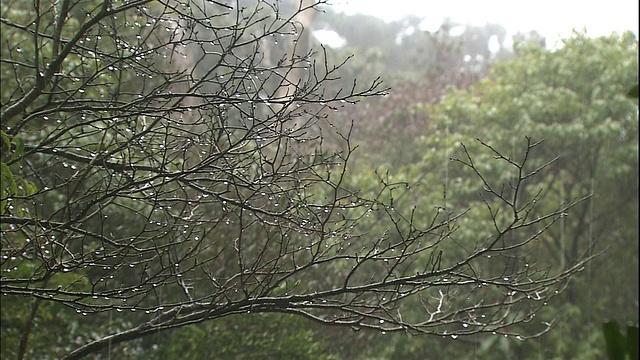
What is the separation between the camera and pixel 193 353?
4492 millimetres

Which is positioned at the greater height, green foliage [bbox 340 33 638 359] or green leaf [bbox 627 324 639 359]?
green foliage [bbox 340 33 638 359]

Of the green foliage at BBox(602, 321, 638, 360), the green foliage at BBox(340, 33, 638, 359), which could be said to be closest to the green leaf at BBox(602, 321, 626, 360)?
the green foliage at BBox(602, 321, 638, 360)

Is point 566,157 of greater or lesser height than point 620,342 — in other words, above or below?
above

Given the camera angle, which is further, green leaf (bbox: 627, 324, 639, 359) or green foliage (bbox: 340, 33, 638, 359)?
green foliage (bbox: 340, 33, 638, 359)

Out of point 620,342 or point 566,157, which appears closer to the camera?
point 620,342

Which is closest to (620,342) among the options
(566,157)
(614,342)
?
(614,342)

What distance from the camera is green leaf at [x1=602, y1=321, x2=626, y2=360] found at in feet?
2.82

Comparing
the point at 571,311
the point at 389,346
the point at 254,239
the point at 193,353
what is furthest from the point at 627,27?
the point at 193,353

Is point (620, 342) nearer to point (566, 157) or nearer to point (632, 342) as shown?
point (632, 342)

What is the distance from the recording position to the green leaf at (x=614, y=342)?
0.86 meters

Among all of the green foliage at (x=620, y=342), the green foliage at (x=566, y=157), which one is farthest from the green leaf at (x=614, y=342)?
the green foliage at (x=566, y=157)

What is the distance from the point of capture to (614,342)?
2.88ft

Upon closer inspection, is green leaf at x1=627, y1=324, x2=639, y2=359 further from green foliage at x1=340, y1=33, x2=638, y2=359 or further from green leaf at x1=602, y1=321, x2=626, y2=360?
green foliage at x1=340, y1=33, x2=638, y2=359

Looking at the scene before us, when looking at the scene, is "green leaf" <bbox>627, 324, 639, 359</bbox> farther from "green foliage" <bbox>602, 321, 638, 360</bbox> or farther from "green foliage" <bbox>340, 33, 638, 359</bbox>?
"green foliage" <bbox>340, 33, 638, 359</bbox>
